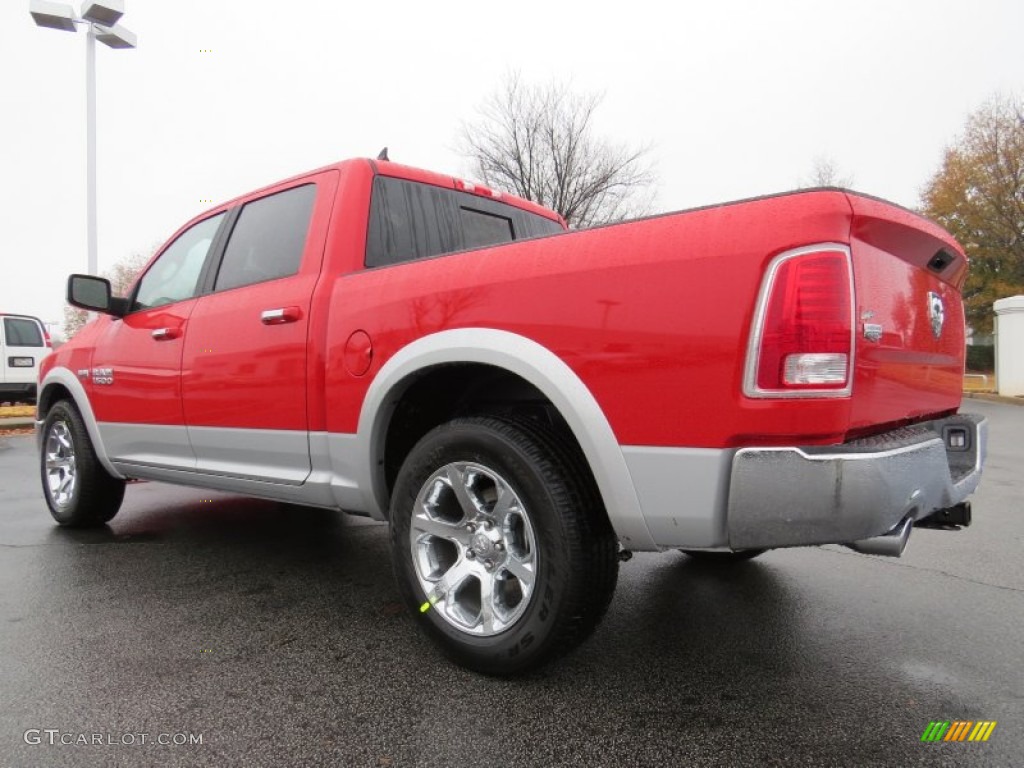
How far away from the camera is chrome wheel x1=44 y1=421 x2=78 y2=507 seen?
4621 mm

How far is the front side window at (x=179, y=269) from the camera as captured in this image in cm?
385

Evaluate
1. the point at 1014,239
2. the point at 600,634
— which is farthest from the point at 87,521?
the point at 1014,239

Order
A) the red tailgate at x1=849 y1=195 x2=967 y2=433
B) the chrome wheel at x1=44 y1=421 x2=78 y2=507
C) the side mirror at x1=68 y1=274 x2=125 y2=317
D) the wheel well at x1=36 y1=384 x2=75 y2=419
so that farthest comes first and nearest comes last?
the wheel well at x1=36 y1=384 x2=75 y2=419
the chrome wheel at x1=44 y1=421 x2=78 y2=507
the side mirror at x1=68 y1=274 x2=125 y2=317
the red tailgate at x1=849 y1=195 x2=967 y2=433

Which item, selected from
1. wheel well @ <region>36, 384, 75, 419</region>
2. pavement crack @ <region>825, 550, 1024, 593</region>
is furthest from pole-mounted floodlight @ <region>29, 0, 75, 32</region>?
pavement crack @ <region>825, 550, 1024, 593</region>

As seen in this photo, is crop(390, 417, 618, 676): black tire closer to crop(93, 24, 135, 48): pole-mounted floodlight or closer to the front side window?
the front side window

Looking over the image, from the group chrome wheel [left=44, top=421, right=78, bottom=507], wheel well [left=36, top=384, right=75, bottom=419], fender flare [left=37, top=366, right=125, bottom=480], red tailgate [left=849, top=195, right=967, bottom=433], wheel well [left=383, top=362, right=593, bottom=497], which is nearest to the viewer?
red tailgate [left=849, top=195, right=967, bottom=433]

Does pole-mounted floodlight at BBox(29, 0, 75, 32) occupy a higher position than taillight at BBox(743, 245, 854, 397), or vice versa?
pole-mounted floodlight at BBox(29, 0, 75, 32)

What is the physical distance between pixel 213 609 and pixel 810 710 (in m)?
2.39

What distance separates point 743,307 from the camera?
1.85 meters

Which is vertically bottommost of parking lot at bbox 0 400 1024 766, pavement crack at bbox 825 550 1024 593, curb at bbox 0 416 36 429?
curb at bbox 0 416 36 429

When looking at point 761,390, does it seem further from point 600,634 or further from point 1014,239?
point 1014,239

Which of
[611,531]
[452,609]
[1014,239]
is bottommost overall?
[452,609]

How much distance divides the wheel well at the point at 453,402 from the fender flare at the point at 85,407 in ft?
7.55

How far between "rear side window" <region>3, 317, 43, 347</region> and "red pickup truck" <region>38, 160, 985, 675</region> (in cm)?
1198
